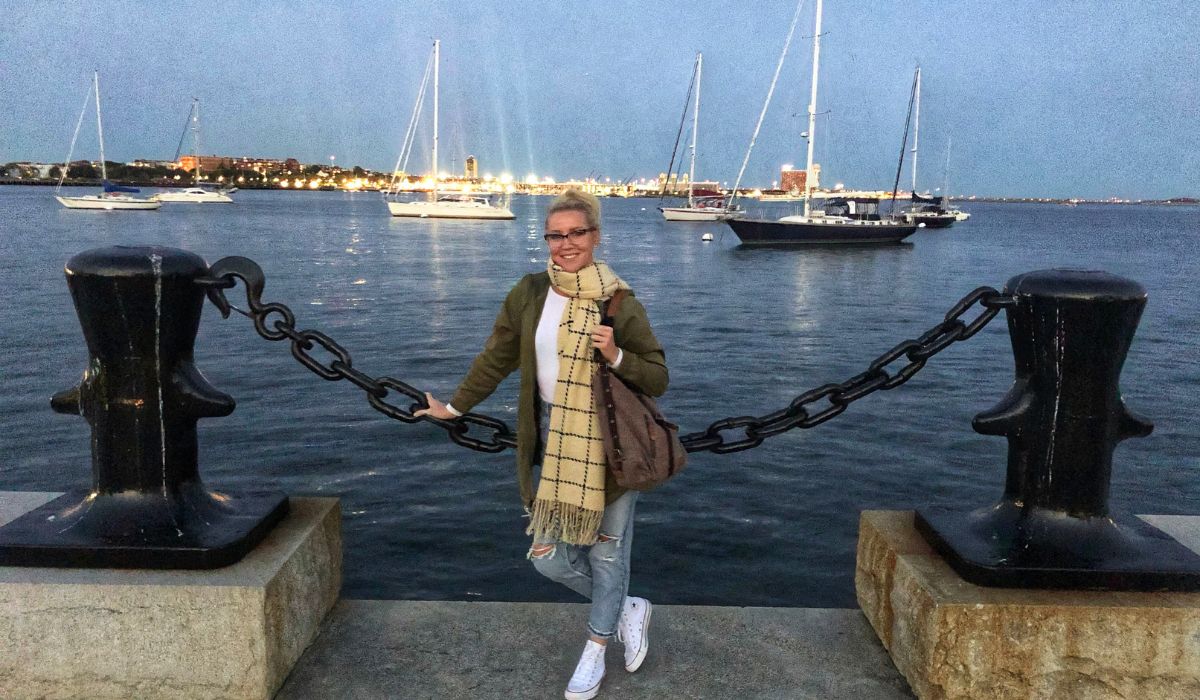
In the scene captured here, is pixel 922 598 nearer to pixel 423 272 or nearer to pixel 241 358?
pixel 241 358

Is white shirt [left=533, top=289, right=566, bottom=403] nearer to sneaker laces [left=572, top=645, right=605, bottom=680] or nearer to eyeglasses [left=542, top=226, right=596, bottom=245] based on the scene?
eyeglasses [left=542, top=226, right=596, bottom=245]

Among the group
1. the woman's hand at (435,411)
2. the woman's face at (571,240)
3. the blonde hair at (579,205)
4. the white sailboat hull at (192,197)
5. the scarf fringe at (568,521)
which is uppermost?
the white sailboat hull at (192,197)

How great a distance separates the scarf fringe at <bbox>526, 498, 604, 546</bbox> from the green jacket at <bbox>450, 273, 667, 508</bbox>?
7cm

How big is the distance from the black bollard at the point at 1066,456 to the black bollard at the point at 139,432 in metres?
2.37

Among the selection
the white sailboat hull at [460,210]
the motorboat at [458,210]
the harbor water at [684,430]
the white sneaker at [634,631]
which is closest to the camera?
the white sneaker at [634,631]

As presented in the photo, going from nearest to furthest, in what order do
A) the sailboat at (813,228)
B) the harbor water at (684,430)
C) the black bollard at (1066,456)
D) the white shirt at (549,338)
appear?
the black bollard at (1066,456) < the white shirt at (549,338) < the harbor water at (684,430) < the sailboat at (813,228)

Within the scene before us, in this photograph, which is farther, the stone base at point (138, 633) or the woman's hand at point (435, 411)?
the woman's hand at point (435, 411)

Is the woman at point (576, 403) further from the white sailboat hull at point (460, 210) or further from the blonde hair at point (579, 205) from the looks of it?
the white sailboat hull at point (460, 210)

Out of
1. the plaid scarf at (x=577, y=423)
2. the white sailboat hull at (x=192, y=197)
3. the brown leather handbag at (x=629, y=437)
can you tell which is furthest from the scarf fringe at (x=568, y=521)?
the white sailboat hull at (x=192, y=197)

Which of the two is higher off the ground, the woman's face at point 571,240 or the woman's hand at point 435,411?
the woman's face at point 571,240

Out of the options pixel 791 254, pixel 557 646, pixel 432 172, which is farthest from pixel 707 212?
pixel 557 646

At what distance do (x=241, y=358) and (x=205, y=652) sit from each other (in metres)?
13.2

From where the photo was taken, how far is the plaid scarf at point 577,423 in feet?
9.22

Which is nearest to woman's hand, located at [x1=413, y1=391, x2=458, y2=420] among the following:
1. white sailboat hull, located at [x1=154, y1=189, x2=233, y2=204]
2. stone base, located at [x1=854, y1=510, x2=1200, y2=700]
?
stone base, located at [x1=854, y1=510, x2=1200, y2=700]
